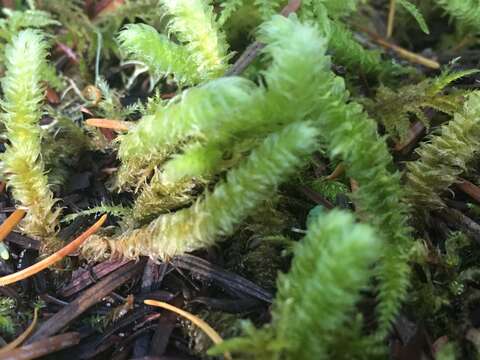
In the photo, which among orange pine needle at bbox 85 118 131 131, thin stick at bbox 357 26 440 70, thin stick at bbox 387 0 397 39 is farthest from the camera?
thin stick at bbox 387 0 397 39

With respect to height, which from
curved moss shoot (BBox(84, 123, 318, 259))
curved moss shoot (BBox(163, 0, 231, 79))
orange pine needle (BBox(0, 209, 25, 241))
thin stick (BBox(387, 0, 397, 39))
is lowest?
orange pine needle (BBox(0, 209, 25, 241))

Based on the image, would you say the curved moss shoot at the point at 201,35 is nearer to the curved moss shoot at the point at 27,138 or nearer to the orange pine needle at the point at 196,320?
the curved moss shoot at the point at 27,138

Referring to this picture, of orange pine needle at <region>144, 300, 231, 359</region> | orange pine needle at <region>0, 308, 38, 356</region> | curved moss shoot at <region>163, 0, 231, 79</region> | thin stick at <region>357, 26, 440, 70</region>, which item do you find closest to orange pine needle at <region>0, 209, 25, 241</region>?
orange pine needle at <region>0, 308, 38, 356</region>

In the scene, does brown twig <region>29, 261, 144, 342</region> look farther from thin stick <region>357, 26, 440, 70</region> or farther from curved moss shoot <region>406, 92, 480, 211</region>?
thin stick <region>357, 26, 440, 70</region>

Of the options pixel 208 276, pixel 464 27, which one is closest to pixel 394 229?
pixel 208 276

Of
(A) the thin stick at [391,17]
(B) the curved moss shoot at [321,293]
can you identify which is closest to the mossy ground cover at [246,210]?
(B) the curved moss shoot at [321,293]
